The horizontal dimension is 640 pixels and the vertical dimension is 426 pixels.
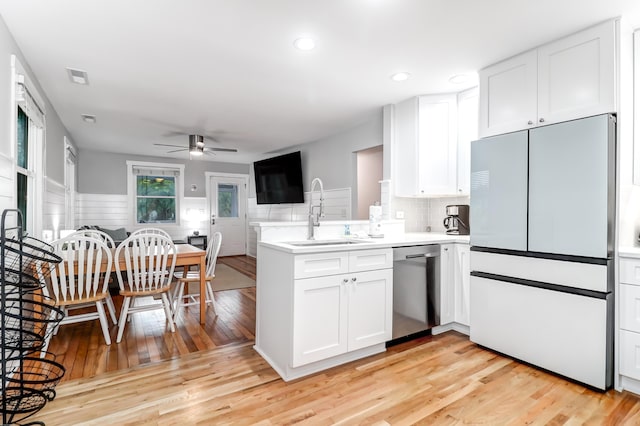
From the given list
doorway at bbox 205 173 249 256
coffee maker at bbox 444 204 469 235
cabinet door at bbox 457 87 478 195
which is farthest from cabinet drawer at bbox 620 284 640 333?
doorway at bbox 205 173 249 256

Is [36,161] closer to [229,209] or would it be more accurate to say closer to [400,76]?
[400,76]

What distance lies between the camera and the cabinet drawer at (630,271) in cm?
199

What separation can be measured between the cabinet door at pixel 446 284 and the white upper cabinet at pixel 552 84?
1050 mm

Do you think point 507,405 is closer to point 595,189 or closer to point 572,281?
point 572,281

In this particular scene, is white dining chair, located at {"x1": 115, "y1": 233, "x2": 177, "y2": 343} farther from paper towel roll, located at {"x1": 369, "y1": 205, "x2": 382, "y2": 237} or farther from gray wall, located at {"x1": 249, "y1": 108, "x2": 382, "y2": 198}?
gray wall, located at {"x1": 249, "y1": 108, "x2": 382, "y2": 198}

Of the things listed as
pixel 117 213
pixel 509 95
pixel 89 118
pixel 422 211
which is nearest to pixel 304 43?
pixel 509 95

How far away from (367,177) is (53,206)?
13.1 ft

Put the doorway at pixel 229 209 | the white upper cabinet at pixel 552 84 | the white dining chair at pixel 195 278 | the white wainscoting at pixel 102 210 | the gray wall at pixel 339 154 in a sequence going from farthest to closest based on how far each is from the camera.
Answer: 1. the doorway at pixel 229 209
2. the white wainscoting at pixel 102 210
3. the gray wall at pixel 339 154
4. the white dining chair at pixel 195 278
5. the white upper cabinet at pixel 552 84

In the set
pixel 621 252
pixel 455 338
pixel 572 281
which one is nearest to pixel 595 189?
pixel 621 252

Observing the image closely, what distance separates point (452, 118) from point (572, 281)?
1876 millimetres

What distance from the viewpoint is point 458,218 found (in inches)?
131

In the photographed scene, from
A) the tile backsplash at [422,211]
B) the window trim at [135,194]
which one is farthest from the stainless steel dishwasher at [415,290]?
the window trim at [135,194]

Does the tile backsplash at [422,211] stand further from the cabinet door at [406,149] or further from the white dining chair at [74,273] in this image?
the white dining chair at [74,273]

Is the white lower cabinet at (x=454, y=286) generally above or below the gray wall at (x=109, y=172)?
below
